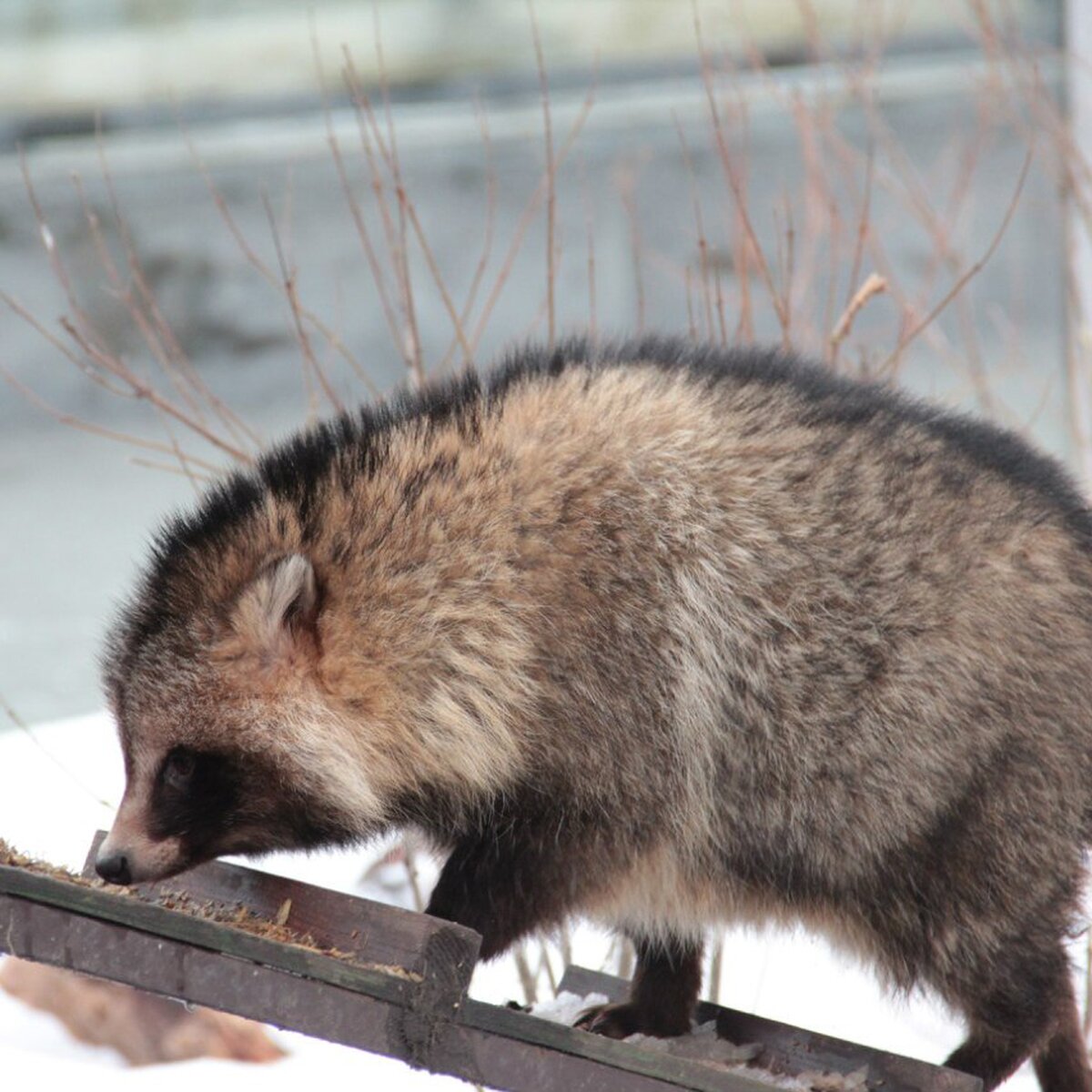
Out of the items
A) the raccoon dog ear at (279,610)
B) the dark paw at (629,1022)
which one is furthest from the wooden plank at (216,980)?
the dark paw at (629,1022)

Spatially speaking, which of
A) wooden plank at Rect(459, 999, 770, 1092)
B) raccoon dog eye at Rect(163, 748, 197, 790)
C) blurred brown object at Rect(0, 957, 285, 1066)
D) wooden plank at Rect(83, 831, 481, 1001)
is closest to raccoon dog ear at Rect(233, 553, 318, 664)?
raccoon dog eye at Rect(163, 748, 197, 790)

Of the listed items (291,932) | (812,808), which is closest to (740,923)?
(812,808)

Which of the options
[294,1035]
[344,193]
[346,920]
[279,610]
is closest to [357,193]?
[344,193]

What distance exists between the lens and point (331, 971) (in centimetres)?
279

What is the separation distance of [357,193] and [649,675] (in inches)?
233

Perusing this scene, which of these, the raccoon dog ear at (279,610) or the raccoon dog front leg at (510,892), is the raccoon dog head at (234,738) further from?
the raccoon dog front leg at (510,892)

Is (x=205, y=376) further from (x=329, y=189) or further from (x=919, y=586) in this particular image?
(x=919, y=586)

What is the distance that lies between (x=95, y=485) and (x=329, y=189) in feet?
6.61

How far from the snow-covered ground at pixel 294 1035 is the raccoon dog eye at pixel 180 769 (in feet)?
6.21

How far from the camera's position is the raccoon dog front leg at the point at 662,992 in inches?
147

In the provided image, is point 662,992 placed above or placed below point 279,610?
below

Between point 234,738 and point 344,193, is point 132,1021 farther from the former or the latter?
point 344,193

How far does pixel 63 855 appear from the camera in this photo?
621 centimetres

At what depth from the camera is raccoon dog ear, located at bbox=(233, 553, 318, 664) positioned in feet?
10.2
